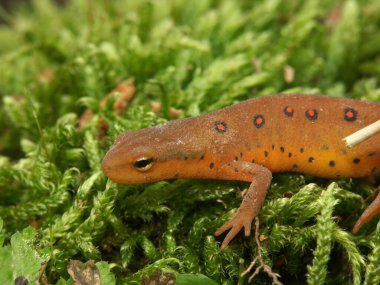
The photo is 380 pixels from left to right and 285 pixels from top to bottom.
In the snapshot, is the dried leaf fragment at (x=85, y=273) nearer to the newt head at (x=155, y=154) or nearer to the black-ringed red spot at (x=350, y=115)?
the newt head at (x=155, y=154)

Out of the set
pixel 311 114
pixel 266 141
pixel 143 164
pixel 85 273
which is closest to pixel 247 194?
pixel 266 141

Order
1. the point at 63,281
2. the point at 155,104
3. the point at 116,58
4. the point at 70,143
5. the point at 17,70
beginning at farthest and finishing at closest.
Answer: the point at 17,70, the point at 116,58, the point at 155,104, the point at 70,143, the point at 63,281

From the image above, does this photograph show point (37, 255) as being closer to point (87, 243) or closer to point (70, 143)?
point (87, 243)

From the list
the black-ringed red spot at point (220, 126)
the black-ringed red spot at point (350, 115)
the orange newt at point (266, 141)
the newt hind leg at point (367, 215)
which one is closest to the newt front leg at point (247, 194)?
the orange newt at point (266, 141)

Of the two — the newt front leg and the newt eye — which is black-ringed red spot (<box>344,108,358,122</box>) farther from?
the newt eye

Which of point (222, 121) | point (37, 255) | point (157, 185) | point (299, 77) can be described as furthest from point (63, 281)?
point (299, 77)

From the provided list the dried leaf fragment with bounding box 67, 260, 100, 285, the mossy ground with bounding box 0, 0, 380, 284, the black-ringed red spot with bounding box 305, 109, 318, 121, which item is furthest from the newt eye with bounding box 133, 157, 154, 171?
the black-ringed red spot with bounding box 305, 109, 318, 121
